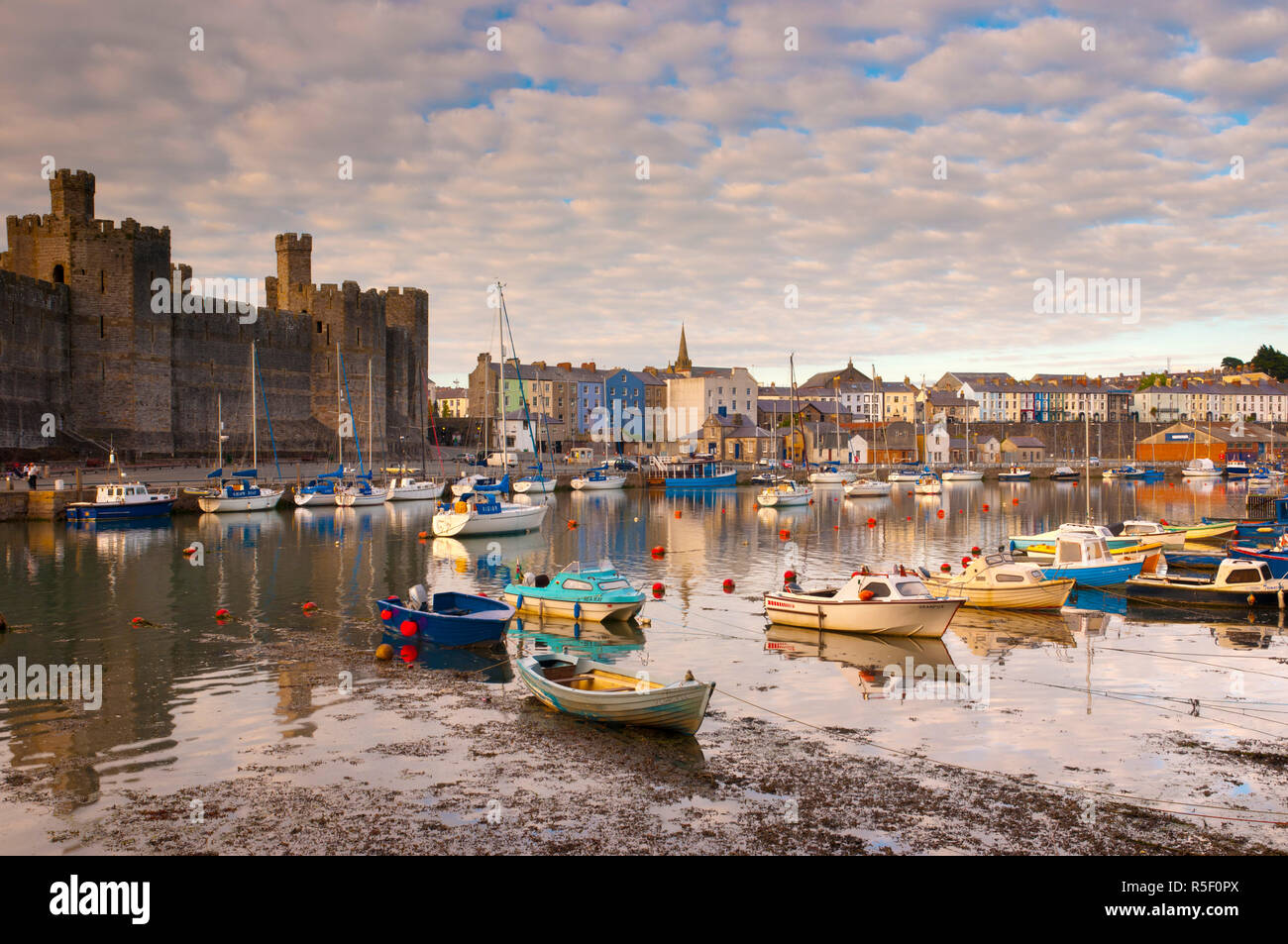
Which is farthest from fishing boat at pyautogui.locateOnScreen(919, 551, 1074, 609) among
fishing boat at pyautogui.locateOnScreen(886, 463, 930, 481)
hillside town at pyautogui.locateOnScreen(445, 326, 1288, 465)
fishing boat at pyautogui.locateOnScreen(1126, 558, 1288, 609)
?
hillside town at pyautogui.locateOnScreen(445, 326, 1288, 465)

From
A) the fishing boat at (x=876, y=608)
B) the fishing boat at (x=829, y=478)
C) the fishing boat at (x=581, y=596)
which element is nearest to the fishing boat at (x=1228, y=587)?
the fishing boat at (x=876, y=608)

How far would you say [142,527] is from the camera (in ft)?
142

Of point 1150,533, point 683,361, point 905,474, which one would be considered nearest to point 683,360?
point 683,361

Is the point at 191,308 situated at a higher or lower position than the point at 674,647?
higher

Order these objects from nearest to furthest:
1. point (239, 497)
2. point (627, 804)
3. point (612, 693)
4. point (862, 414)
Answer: point (627, 804) → point (612, 693) → point (239, 497) → point (862, 414)

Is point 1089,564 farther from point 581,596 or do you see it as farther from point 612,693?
point 612,693

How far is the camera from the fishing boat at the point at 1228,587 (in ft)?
75.9

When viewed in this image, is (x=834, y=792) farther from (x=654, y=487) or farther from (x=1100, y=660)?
(x=654, y=487)

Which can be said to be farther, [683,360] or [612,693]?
[683,360]

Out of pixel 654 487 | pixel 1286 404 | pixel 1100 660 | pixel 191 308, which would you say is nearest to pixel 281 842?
pixel 1100 660

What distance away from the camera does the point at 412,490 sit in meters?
58.2

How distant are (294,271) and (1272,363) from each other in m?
177

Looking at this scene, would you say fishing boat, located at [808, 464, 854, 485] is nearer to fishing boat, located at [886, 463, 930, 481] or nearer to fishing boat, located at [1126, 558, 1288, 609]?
fishing boat, located at [886, 463, 930, 481]
